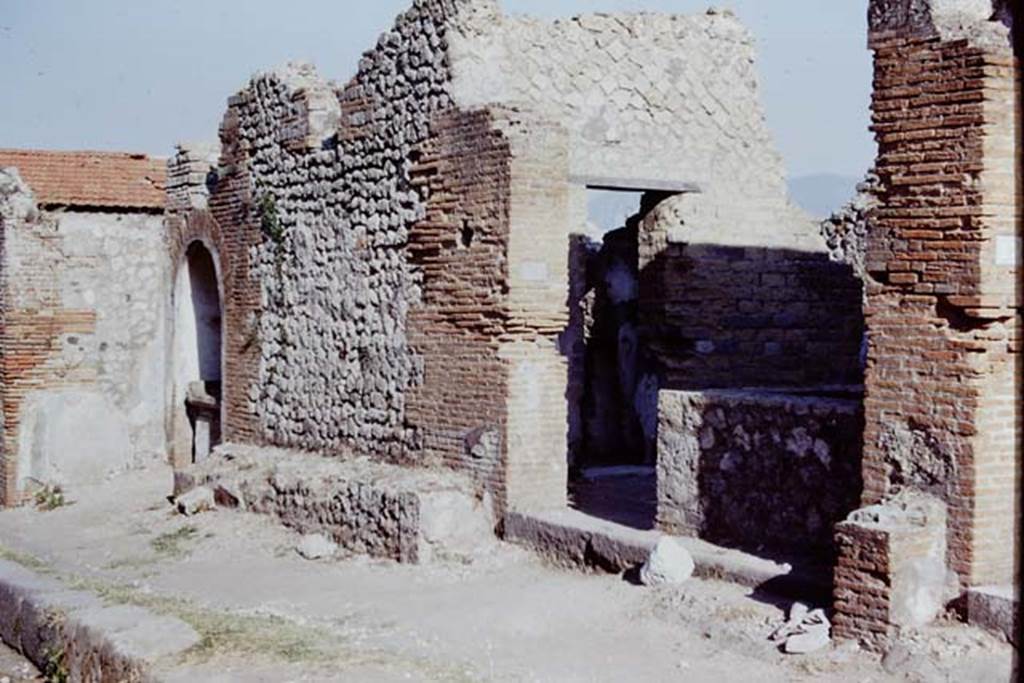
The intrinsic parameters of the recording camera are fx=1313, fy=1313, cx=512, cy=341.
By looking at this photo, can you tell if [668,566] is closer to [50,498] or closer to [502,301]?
[502,301]

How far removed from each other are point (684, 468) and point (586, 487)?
11.7 ft

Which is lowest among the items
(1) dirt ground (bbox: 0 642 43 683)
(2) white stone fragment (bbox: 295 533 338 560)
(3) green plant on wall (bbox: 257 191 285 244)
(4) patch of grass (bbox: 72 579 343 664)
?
(1) dirt ground (bbox: 0 642 43 683)

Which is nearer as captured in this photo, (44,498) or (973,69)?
(973,69)

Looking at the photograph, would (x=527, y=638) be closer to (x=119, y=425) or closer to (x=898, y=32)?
(x=898, y=32)

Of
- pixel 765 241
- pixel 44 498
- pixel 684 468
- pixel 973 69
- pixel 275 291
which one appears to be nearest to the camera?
pixel 973 69

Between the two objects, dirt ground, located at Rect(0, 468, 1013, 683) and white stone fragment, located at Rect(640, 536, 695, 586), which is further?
white stone fragment, located at Rect(640, 536, 695, 586)

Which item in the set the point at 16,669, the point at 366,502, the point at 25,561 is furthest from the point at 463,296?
the point at 16,669

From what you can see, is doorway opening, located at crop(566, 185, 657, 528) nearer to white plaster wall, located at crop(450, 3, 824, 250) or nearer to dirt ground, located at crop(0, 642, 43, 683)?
white plaster wall, located at crop(450, 3, 824, 250)

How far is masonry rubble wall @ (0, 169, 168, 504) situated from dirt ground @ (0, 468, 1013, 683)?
4497 millimetres

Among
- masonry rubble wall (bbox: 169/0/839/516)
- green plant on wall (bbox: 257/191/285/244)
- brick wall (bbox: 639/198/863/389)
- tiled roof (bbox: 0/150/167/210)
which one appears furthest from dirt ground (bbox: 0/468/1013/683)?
tiled roof (bbox: 0/150/167/210)

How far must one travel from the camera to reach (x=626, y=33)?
13.2 metres

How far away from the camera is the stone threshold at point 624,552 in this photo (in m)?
8.08

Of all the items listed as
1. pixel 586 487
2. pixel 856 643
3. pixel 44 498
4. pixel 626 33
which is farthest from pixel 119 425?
pixel 856 643

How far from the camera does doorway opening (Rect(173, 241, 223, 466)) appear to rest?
16750 mm
